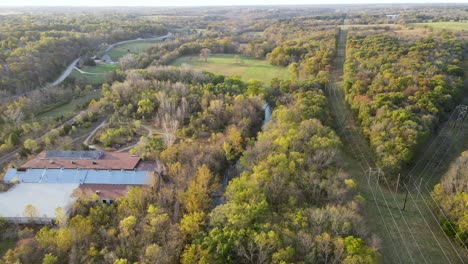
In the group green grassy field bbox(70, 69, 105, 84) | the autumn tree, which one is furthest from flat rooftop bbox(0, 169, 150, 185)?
the autumn tree

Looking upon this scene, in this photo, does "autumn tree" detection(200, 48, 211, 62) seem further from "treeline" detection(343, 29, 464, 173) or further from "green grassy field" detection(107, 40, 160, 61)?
"treeline" detection(343, 29, 464, 173)

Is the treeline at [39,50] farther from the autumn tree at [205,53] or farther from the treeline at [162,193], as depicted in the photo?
the autumn tree at [205,53]

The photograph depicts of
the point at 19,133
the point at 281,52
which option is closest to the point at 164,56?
the point at 281,52

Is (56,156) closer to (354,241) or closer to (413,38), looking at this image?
(354,241)

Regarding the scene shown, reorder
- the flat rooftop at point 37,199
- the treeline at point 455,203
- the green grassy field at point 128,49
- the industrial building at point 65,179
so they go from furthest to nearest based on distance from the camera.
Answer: the green grassy field at point 128,49 < the industrial building at point 65,179 < the flat rooftop at point 37,199 < the treeline at point 455,203

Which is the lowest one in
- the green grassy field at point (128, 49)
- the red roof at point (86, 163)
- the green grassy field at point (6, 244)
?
the green grassy field at point (6, 244)

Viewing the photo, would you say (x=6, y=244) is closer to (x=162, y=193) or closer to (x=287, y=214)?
(x=162, y=193)

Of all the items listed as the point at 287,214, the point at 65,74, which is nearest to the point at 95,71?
the point at 65,74

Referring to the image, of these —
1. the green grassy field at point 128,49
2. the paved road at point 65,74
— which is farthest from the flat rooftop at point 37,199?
the green grassy field at point 128,49
